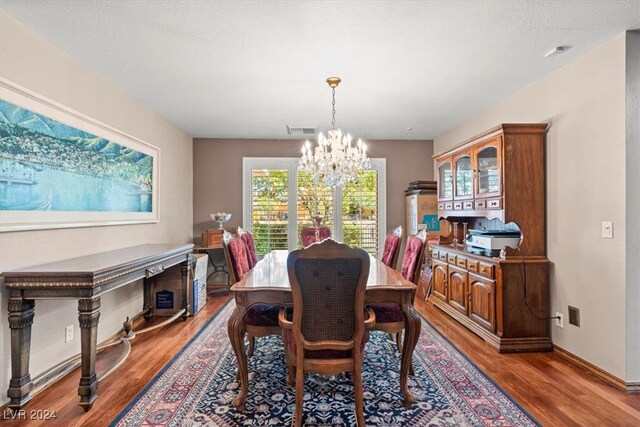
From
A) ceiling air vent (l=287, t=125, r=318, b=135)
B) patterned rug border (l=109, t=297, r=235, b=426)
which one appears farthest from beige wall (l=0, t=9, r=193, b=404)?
ceiling air vent (l=287, t=125, r=318, b=135)

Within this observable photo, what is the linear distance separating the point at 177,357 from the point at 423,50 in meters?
3.26

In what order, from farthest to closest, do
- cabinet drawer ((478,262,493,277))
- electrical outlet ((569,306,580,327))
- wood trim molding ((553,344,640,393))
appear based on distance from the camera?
cabinet drawer ((478,262,493,277))
electrical outlet ((569,306,580,327))
wood trim molding ((553,344,640,393))

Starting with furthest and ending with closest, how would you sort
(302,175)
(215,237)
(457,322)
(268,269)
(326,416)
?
(302,175)
(215,237)
(457,322)
(268,269)
(326,416)

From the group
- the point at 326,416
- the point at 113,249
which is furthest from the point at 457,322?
the point at 113,249

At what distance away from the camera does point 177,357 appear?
2.94 metres

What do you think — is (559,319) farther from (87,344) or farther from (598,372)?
(87,344)

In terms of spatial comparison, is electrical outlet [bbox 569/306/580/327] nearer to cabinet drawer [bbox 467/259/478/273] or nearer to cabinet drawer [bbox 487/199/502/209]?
cabinet drawer [bbox 467/259/478/273]

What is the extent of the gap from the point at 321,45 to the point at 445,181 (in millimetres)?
2606

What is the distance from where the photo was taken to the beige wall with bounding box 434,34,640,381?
8.06 ft

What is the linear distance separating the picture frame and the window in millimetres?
2082

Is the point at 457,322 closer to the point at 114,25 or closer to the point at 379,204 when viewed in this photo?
the point at 379,204

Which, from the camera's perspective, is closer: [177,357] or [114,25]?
[114,25]

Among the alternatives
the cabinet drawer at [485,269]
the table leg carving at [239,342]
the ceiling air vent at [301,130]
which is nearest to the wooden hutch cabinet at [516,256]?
the cabinet drawer at [485,269]

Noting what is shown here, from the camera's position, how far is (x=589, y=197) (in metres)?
2.69
